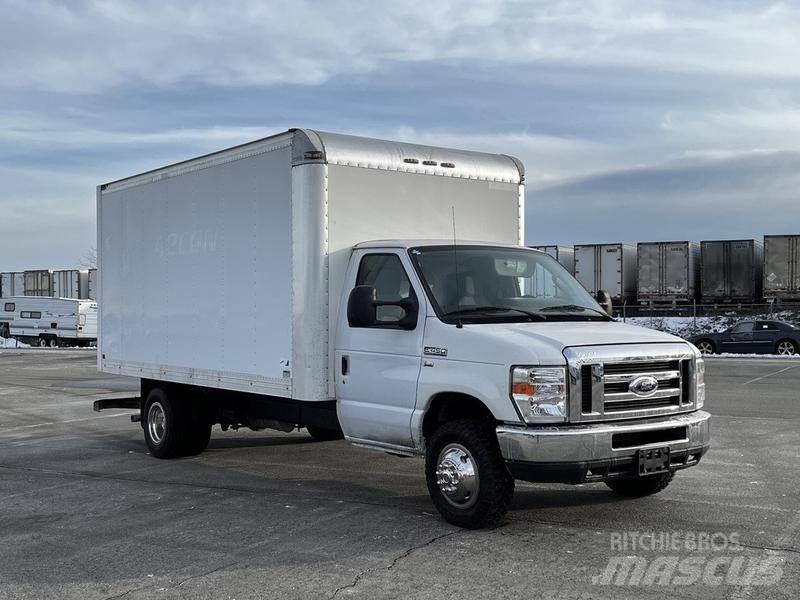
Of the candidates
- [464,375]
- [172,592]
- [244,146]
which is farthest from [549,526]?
[244,146]

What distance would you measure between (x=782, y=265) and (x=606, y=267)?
726 cm

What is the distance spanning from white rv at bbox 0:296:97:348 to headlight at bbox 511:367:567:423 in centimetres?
4256

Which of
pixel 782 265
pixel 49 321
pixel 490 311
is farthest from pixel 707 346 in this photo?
pixel 49 321

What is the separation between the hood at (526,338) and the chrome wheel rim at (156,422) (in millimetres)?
4716

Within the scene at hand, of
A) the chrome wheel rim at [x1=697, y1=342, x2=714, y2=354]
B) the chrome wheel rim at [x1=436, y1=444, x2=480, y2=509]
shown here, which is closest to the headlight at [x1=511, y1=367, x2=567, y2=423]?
the chrome wheel rim at [x1=436, y1=444, x2=480, y2=509]

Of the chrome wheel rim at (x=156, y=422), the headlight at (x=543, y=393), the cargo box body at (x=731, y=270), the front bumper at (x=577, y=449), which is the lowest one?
the chrome wheel rim at (x=156, y=422)

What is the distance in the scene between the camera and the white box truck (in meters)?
6.55

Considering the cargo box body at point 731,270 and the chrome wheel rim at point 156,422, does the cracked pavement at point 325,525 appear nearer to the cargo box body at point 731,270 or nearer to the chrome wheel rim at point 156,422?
the chrome wheel rim at point 156,422

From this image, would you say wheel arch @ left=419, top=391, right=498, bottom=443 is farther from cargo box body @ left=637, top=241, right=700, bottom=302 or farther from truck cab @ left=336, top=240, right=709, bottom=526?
cargo box body @ left=637, top=241, right=700, bottom=302

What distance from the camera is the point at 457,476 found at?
6.91 meters

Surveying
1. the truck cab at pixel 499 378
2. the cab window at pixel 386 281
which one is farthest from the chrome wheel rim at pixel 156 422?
the cab window at pixel 386 281

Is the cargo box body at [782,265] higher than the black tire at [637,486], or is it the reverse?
the cargo box body at [782,265]

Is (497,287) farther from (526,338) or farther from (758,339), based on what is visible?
(758,339)

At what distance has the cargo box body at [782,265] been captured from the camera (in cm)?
3659
